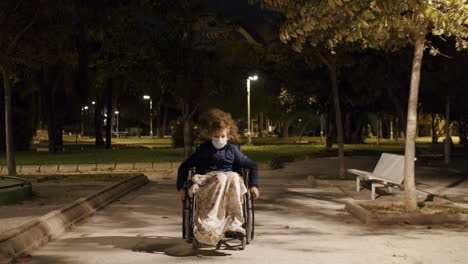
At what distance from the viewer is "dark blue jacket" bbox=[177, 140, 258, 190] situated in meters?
7.91

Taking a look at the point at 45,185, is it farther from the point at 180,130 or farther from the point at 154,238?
the point at 180,130

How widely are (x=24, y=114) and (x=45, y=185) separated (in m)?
23.7

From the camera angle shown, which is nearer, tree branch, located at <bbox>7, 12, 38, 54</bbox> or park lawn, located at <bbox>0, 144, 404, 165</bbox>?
tree branch, located at <bbox>7, 12, 38, 54</bbox>

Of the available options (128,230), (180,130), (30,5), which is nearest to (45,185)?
(30,5)

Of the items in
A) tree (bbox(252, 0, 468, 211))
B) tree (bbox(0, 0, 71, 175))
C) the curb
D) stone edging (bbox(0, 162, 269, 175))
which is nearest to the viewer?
the curb

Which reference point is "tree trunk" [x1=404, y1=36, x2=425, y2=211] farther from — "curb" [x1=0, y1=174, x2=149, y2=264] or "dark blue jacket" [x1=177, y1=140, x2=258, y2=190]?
"curb" [x1=0, y1=174, x2=149, y2=264]

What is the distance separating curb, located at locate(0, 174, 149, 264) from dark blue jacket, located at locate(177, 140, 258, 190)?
195 centimetres

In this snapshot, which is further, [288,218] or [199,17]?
[199,17]

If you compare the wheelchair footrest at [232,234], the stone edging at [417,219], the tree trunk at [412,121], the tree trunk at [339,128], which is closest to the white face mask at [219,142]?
the wheelchair footrest at [232,234]

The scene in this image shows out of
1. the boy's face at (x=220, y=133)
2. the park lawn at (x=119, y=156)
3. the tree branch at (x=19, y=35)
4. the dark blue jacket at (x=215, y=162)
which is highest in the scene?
the tree branch at (x=19, y=35)

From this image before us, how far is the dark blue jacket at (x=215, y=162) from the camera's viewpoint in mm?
7914

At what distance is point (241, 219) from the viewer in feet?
25.1

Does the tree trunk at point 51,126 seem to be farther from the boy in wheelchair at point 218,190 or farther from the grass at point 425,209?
the boy in wheelchair at point 218,190

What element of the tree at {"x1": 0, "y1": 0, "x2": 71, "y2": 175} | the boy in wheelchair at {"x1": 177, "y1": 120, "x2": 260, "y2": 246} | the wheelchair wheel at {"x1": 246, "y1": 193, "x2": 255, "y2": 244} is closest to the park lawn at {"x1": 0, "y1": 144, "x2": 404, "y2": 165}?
the tree at {"x1": 0, "y1": 0, "x2": 71, "y2": 175}
